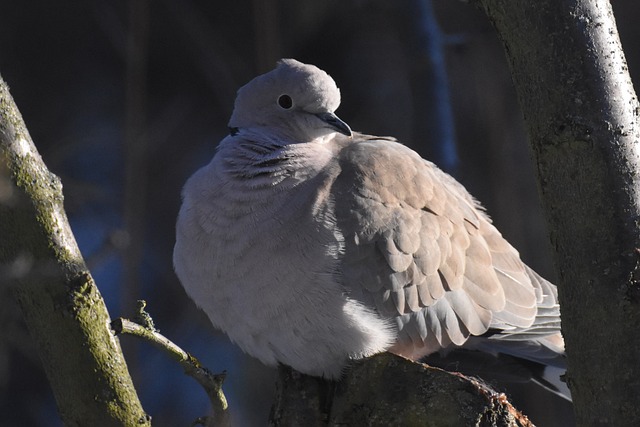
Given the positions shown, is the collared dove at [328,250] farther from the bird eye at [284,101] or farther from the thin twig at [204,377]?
the thin twig at [204,377]

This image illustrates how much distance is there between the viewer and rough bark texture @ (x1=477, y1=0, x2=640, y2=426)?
1.16m

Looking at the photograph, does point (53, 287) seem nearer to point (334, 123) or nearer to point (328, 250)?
point (328, 250)

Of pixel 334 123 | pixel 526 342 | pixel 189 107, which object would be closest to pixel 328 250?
pixel 334 123

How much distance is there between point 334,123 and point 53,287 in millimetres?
890

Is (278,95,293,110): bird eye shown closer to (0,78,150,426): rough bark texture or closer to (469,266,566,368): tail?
(469,266,566,368): tail

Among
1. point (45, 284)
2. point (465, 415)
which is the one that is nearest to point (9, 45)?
point (45, 284)

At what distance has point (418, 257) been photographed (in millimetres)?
2059

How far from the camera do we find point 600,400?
1.18 m

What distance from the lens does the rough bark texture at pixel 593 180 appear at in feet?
3.80

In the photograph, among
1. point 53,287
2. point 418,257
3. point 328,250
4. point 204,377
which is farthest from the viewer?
point 418,257

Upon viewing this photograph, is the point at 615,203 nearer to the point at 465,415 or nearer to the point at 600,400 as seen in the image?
the point at 600,400

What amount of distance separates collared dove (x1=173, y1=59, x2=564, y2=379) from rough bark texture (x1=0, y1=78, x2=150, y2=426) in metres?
0.51

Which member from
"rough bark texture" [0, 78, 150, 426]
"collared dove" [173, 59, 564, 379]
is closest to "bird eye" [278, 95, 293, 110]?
"collared dove" [173, 59, 564, 379]

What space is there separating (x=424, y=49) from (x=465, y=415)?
2436mm
